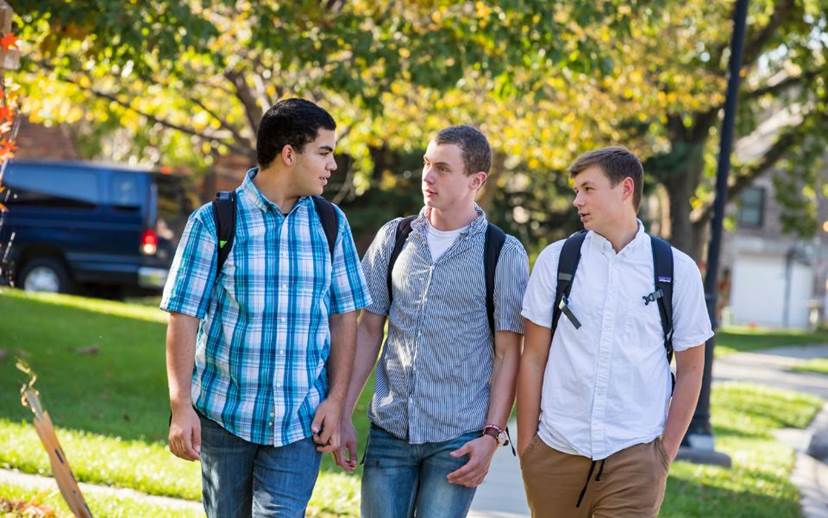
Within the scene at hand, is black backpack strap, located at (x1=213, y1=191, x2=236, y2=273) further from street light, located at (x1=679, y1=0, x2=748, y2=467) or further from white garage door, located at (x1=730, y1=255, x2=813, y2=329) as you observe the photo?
white garage door, located at (x1=730, y1=255, x2=813, y2=329)

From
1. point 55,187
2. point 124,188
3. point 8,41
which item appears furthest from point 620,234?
point 55,187

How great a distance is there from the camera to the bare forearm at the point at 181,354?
12.9 ft

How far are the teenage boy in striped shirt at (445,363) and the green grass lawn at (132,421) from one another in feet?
8.36

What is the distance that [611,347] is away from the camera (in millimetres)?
4332

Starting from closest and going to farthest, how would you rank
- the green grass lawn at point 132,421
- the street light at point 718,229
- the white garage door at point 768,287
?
1. the green grass lawn at point 132,421
2. the street light at point 718,229
3. the white garage door at point 768,287

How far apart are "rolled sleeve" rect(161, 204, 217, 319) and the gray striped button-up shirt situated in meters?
0.72

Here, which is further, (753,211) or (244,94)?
(753,211)

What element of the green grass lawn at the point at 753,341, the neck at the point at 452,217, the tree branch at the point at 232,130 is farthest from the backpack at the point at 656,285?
the green grass lawn at the point at 753,341

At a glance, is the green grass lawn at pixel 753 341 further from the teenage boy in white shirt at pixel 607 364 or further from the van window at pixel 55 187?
the teenage boy in white shirt at pixel 607 364

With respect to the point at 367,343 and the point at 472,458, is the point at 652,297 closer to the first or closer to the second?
the point at 472,458

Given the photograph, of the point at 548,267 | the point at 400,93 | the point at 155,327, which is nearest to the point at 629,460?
the point at 548,267

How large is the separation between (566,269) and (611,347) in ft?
0.95

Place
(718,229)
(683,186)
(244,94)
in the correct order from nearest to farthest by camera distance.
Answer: (718,229)
(244,94)
(683,186)

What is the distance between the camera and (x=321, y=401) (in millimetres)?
4148
